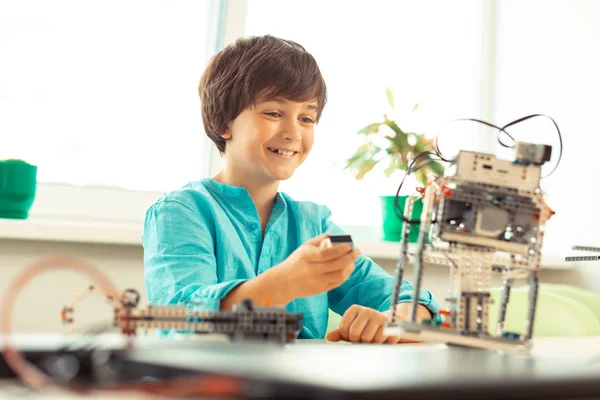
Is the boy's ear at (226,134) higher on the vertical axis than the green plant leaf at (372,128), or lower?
lower

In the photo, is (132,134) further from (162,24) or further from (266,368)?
(266,368)

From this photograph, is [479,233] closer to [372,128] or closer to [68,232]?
[68,232]

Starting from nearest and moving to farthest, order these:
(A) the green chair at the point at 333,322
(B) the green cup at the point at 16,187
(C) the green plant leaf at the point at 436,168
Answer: (A) the green chair at the point at 333,322, (B) the green cup at the point at 16,187, (C) the green plant leaf at the point at 436,168

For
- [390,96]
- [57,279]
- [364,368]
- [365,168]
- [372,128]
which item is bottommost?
[57,279]

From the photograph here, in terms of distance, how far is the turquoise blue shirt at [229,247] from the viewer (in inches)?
49.1

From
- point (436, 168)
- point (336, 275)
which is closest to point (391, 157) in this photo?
point (436, 168)

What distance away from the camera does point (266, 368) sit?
0.50 meters

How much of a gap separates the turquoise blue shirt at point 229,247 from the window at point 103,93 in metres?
0.78

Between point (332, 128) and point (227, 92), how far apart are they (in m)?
1.11

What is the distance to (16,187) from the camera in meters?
1.87

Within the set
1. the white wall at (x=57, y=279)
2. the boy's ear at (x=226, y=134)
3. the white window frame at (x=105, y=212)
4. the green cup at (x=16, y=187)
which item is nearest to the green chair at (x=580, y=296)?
the white window frame at (x=105, y=212)

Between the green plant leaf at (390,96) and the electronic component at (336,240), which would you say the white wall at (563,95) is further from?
the electronic component at (336,240)

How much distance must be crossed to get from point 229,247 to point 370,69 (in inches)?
58.9

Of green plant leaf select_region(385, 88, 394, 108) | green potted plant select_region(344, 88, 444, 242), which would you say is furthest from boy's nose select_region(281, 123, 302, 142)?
green plant leaf select_region(385, 88, 394, 108)
